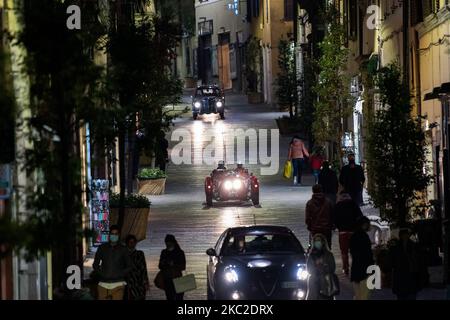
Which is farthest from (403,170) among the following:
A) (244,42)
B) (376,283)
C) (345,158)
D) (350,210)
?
(244,42)

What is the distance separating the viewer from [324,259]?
2102 cm

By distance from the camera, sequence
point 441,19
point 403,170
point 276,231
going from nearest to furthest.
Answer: point 276,231
point 403,170
point 441,19

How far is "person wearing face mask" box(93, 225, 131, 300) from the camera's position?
20.5 meters

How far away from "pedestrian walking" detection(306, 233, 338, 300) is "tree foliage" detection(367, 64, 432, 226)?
4.87 m

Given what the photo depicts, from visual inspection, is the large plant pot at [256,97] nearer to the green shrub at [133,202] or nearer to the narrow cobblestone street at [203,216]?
the narrow cobblestone street at [203,216]

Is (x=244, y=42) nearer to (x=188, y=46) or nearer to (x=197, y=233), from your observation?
(x=188, y=46)

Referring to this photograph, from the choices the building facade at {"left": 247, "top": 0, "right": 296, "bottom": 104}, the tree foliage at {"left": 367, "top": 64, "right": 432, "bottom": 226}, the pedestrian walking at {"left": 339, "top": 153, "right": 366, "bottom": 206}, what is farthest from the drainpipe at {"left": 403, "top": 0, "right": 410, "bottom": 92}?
the building facade at {"left": 247, "top": 0, "right": 296, "bottom": 104}

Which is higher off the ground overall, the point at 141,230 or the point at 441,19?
the point at 441,19

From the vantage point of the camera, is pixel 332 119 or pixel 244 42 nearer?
pixel 332 119

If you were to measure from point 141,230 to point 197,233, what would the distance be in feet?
5.85

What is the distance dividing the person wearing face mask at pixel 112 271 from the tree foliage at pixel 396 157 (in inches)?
270

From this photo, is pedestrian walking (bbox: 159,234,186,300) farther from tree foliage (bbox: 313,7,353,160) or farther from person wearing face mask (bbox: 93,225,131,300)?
tree foliage (bbox: 313,7,353,160)

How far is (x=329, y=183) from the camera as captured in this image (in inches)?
1331

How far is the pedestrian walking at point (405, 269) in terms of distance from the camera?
68.0 ft
